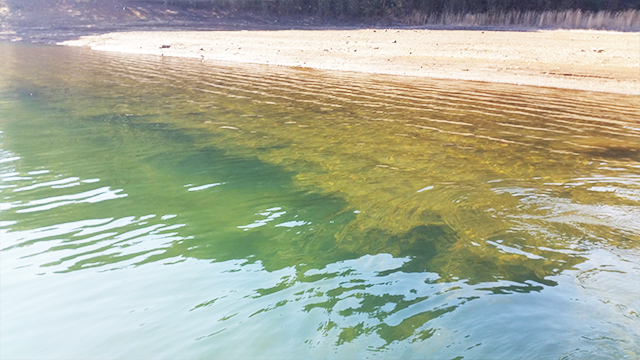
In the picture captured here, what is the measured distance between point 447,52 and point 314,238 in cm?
1513

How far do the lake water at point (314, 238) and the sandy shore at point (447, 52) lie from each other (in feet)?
18.7

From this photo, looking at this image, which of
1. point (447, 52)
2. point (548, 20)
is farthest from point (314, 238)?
point (548, 20)

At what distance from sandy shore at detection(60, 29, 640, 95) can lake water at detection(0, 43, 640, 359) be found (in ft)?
18.7

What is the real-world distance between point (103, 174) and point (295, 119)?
4.39 metres

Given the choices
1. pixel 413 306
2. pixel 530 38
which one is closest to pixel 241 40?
pixel 530 38

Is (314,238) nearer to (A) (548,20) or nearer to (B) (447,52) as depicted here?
(B) (447,52)

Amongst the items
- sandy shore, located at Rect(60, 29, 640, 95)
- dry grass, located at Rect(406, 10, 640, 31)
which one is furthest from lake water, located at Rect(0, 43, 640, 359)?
Answer: dry grass, located at Rect(406, 10, 640, 31)

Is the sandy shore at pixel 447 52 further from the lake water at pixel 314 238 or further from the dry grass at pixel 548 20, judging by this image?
the lake water at pixel 314 238

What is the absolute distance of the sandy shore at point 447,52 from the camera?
49.3ft

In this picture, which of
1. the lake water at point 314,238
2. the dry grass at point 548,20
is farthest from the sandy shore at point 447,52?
the lake water at point 314,238

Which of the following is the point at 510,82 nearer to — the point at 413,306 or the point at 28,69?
the point at 413,306

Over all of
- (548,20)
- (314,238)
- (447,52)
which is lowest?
(314,238)

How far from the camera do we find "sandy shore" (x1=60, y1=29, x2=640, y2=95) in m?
15.0

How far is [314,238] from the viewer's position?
4.84m
